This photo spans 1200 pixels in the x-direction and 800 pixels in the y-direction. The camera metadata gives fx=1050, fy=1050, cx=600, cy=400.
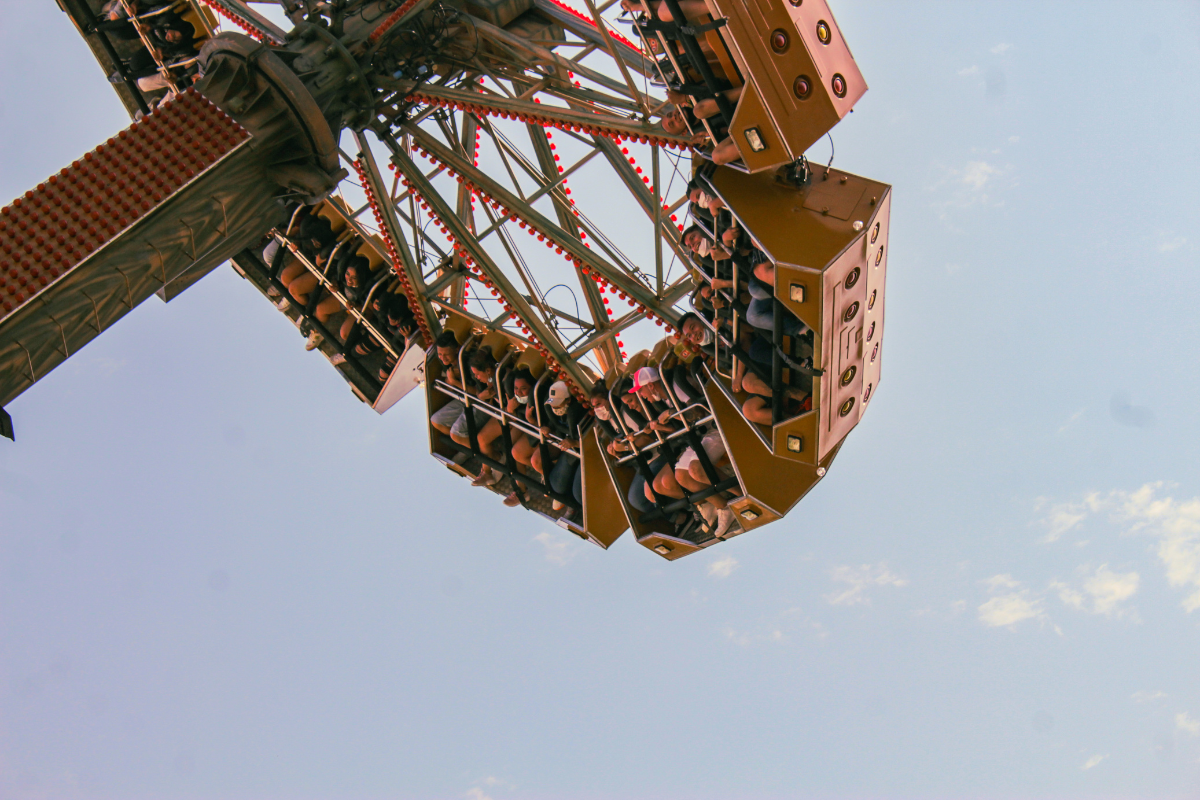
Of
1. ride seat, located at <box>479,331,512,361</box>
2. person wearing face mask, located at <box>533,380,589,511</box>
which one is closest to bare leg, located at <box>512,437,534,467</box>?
person wearing face mask, located at <box>533,380,589,511</box>

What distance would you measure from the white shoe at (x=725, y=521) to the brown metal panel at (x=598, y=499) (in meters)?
1.92

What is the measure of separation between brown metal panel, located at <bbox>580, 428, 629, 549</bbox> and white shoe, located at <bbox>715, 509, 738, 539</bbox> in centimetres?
192

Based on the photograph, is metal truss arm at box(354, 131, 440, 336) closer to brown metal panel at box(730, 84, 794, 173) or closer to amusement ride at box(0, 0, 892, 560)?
amusement ride at box(0, 0, 892, 560)

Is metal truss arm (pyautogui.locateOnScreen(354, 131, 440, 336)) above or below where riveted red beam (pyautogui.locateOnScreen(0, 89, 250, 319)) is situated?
below

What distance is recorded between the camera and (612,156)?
19000 mm

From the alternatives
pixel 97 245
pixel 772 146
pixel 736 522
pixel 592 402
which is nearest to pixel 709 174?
pixel 772 146

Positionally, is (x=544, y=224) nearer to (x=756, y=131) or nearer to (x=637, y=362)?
(x=637, y=362)

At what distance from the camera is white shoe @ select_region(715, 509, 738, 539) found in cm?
1900

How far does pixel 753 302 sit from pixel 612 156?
4.47 metres

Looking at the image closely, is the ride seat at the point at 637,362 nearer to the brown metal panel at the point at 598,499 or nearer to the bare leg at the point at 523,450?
the brown metal panel at the point at 598,499

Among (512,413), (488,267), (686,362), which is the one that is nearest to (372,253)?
(488,267)

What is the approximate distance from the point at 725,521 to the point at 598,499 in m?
2.69

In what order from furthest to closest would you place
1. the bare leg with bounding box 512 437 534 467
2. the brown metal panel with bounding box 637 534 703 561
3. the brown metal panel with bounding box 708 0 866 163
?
the bare leg with bounding box 512 437 534 467, the brown metal panel with bounding box 637 534 703 561, the brown metal panel with bounding box 708 0 866 163

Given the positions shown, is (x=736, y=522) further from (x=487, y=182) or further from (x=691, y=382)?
(x=487, y=182)
